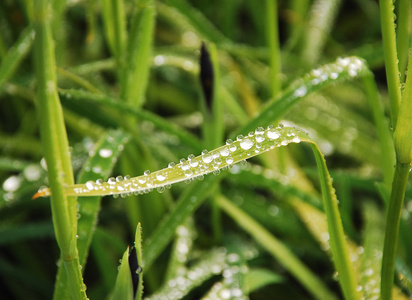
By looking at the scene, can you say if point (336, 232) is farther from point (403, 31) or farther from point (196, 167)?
point (403, 31)

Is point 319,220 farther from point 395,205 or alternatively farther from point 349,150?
point 395,205

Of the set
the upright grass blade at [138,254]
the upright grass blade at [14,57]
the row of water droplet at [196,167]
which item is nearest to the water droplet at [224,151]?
the row of water droplet at [196,167]

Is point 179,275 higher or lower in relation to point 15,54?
lower

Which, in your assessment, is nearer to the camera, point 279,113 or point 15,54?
point 279,113

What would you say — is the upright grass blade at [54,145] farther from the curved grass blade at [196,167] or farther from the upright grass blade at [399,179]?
the upright grass blade at [399,179]

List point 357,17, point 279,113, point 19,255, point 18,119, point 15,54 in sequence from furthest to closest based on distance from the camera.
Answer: point 357,17 < point 18,119 < point 19,255 < point 15,54 < point 279,113

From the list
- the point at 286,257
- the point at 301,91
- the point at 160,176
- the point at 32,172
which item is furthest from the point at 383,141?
the point at 32,172

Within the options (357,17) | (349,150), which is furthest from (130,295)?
(357,17)

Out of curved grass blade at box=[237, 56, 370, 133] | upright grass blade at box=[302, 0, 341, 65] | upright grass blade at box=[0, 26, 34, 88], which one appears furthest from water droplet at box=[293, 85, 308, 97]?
upright grass blade at box=[302, 0, 341, 65]
